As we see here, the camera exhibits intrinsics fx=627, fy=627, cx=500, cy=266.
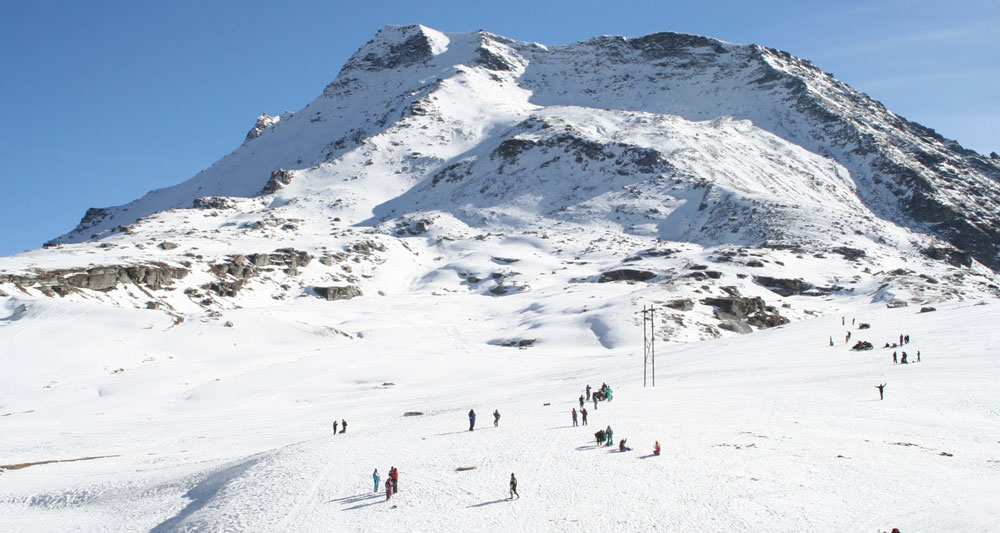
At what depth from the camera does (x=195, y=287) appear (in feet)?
309

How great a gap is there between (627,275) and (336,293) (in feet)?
173

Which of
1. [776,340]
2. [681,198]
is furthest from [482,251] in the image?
[776,340]

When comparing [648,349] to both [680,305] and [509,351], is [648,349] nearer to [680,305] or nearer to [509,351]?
[509,351]

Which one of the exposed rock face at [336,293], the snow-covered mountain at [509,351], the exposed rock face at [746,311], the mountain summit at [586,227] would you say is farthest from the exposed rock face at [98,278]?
the exposed rock face at [746,311]

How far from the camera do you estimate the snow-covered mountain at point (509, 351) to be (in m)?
24.7

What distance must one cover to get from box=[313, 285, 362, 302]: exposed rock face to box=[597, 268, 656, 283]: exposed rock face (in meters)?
44.8

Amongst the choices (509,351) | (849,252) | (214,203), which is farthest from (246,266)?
(849,252)

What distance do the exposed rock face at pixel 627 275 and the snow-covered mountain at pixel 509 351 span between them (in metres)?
0.93

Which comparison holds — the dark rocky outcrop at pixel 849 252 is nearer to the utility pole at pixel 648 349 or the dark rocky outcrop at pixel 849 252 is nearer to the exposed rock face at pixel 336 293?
the utility pole at pixel 648 349

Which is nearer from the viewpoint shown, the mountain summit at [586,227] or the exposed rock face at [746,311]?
the exposed rock face at [746,311]

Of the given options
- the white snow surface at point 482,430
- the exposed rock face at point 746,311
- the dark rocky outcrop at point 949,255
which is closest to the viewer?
the white snow surface at point 482,430

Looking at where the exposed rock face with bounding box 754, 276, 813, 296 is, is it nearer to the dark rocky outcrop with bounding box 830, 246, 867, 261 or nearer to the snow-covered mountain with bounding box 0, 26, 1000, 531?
the snow-covered mountain with bounding box 0, 26, 1000, 531

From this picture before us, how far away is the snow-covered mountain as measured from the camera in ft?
81.0

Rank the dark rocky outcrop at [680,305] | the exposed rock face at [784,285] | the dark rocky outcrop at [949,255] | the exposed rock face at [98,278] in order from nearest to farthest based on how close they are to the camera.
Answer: the exposed rock face at [98,278]
the dark rocky outcrop at [680,305]
the exposed rock face at [784,285]
the dark rocky outcrop at [949,255]
